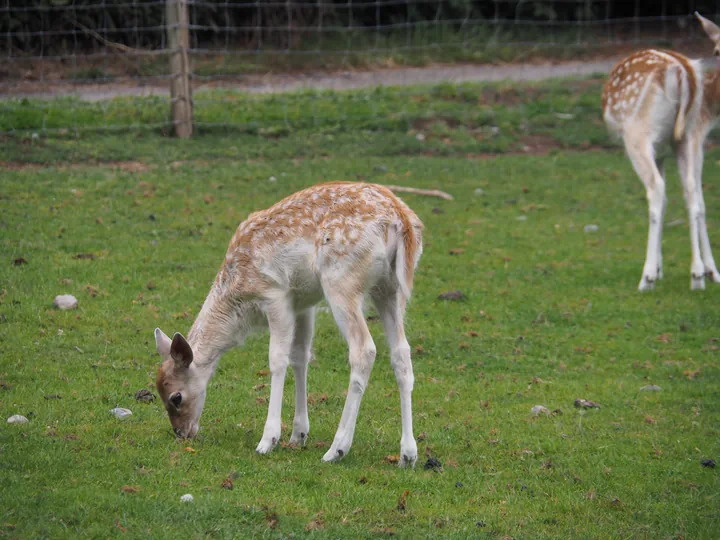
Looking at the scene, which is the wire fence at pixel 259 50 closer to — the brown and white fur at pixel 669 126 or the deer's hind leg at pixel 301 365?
the brown and white fur at pixel 669 126

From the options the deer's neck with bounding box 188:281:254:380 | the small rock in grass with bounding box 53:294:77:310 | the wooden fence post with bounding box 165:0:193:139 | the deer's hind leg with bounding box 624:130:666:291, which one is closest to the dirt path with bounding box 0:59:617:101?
the wooden fence post with bounding box 165:0:193:139

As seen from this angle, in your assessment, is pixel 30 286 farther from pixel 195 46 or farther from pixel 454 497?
pixel 195 46

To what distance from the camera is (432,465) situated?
6164 mm

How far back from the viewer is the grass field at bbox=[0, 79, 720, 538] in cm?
547

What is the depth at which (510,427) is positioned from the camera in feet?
23.2

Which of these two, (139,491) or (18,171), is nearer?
(139,491)

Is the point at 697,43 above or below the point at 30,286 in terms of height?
above

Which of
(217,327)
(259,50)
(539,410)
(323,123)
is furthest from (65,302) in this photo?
(259,50)

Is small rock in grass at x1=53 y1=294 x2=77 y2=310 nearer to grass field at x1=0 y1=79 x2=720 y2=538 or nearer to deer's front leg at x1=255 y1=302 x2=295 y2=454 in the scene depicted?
grass field at x1=0 y1=79 x2=720 y2=538

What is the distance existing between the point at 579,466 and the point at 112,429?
303cm

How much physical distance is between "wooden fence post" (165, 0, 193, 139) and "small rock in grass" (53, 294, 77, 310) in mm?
6443

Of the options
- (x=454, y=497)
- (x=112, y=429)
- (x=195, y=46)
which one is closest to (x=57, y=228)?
(x=112, y=429)

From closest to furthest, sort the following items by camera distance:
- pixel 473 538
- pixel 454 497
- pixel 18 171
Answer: pixel 473 538 → pixel 454 497 → pixel 18 171

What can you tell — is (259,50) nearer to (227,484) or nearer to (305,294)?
(305,294)
